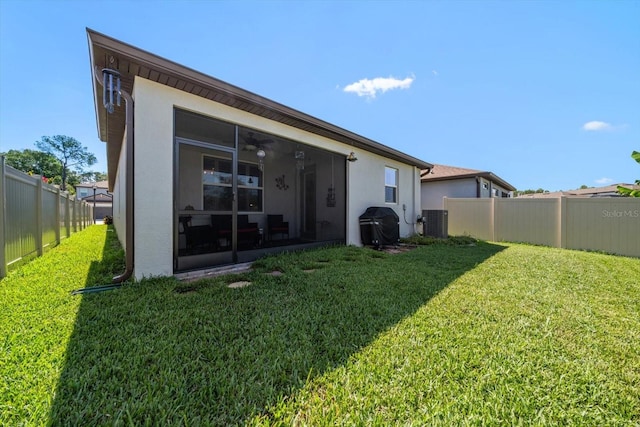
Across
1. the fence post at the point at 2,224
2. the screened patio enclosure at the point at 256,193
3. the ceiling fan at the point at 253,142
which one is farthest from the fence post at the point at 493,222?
the fence post at the point at 2,224

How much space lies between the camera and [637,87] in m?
9.07

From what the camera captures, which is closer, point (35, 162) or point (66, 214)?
point (66, 214)

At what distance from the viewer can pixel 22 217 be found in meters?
4.54

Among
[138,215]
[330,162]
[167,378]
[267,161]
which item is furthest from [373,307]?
[267,161]

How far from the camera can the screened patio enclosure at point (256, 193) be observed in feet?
19.1

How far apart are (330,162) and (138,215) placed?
565cm

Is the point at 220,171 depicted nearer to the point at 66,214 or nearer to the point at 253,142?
the point at 253,142

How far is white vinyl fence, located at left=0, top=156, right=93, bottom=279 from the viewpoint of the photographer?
12.6ft

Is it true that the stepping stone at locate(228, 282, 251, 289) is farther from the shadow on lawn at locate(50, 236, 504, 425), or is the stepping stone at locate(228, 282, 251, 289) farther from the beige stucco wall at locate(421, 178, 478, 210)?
the beige stucco wall at locate(421, 178, 478, 210)

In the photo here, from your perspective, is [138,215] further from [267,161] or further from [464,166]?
[464,166]

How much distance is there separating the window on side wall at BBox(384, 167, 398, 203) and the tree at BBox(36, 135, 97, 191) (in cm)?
5542

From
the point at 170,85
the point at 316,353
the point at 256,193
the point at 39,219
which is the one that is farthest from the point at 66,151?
the point at 316,353

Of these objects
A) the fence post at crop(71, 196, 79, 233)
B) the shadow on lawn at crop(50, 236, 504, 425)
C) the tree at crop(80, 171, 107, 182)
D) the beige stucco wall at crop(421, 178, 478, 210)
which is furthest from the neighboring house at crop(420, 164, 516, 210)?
the tree at crop(80, 171, 107, 182)

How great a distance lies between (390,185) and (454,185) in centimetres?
612
